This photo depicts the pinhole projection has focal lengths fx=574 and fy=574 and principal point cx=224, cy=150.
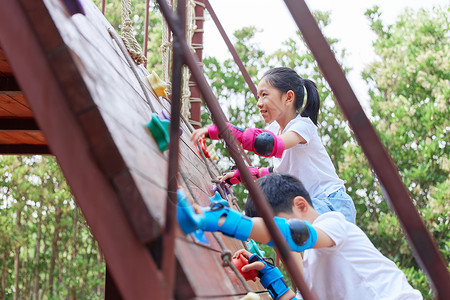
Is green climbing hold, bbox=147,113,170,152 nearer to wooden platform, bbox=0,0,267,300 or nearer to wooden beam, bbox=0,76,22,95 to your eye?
wooden platform, bbox=0,0,267,300

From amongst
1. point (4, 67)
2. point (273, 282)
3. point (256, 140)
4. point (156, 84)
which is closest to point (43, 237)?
point (4, 67)

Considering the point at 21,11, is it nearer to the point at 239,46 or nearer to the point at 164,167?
the point at 164,167

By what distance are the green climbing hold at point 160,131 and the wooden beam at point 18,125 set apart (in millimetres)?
2002

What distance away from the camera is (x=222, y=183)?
256 centimetres

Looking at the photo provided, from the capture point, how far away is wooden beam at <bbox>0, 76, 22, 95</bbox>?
268 cm

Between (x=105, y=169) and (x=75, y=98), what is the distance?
150 mm

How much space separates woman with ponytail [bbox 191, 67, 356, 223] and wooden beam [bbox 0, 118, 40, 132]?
1.32 m

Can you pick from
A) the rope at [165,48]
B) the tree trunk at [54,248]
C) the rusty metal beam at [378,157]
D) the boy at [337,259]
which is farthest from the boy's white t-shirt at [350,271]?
the tree trunk at [54,248]

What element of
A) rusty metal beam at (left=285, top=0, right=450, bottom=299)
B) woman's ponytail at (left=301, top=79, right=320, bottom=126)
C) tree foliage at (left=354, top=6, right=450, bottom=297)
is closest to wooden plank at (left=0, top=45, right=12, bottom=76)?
woman's ponytail at (left=301, top=79, right=320, bottom=126)

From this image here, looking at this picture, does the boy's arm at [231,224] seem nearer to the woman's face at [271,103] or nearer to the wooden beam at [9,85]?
the woman's face at [271,103]

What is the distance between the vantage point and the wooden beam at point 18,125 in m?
3.30

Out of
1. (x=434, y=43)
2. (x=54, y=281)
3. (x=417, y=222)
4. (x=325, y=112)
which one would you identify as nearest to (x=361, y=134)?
(x=417, y=222)

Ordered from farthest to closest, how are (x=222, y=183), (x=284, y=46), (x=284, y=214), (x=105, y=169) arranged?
(x=284, y=46)
(x=222, y=183)
(x=284, y=214)
(x=105, y=169)

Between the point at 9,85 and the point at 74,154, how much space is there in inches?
72.6
